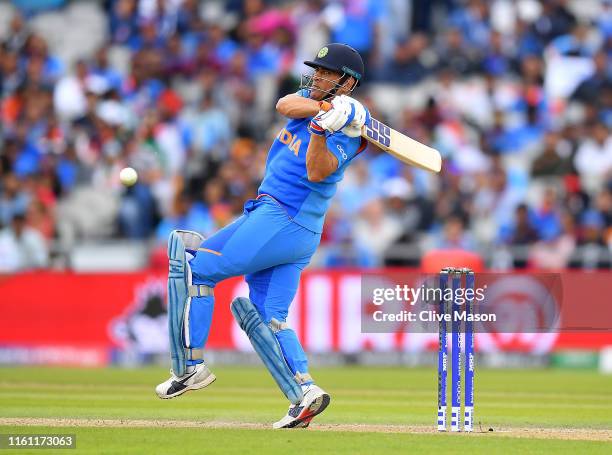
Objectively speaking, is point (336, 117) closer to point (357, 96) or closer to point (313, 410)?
point (313, 410)

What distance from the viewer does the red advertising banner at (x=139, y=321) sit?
16.7 meters

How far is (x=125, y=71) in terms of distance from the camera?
2108cm

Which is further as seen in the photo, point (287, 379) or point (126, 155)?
point (126, 155)

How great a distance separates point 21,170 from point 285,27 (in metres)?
4.55

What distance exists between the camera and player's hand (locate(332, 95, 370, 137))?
315 inches

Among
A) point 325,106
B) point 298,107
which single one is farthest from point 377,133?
point 298,107

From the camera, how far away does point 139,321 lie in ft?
56.1

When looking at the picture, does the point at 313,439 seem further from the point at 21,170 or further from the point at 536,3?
the point at 536,3

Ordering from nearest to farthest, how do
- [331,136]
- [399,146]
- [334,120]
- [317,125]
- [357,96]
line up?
[334,120], [317,125], [331,136], [399,146], [357,96]

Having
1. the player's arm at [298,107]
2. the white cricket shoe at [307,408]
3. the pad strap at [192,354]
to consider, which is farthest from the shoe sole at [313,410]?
the player's arm at [298,107]

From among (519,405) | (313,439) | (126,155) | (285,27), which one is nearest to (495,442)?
(313,439)

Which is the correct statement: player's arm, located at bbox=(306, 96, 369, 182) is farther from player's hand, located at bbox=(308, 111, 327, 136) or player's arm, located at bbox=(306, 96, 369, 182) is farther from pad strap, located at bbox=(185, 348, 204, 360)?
pad strap, located at bbox=(185, 348, 204, 360)

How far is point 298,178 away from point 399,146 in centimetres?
67

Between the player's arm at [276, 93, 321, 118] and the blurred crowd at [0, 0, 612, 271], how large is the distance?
337 inches
